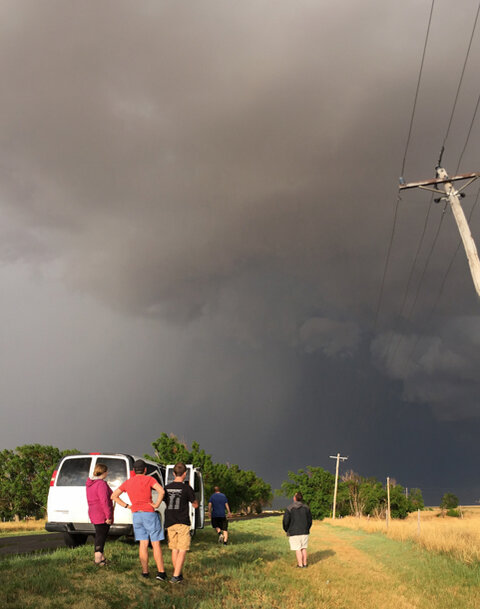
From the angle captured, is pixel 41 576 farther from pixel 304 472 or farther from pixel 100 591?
pixel 304 472

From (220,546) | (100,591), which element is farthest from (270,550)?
(100,591)

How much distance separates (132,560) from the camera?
32.9ft

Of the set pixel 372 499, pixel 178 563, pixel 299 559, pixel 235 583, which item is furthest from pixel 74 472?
pixel 372 499

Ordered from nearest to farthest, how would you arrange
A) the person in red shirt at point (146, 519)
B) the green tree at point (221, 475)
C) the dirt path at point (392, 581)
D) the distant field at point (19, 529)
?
1. the person in red shirt at point (146, 519)
2. the dirt path at point (392, 581)
3. the distant field at point (19, 529)
4. the green tree at point (221, 475)

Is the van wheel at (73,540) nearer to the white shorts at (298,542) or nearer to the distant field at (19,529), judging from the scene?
the white shorts at (298,542)

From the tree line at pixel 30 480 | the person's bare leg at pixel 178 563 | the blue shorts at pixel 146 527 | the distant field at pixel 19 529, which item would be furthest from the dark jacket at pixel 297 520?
the tree line at pixel 30 480

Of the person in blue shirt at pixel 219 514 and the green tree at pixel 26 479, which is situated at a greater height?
the green tree at pixel 26 479

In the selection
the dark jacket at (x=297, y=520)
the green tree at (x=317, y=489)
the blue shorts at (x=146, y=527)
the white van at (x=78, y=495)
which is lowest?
the blue shorts at (x=146, y=527)

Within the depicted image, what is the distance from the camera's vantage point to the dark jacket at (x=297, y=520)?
1280cm

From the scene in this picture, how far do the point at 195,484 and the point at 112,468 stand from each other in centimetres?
510

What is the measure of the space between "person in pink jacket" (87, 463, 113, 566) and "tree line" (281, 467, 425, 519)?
188 feet

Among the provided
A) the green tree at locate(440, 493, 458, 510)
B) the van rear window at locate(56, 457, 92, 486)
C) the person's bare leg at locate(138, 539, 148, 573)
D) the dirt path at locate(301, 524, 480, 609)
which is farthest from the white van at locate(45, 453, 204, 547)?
the green tree at locate(440, 493, 458, 510)

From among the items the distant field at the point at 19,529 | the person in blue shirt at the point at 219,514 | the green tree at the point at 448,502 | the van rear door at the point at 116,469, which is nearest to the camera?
the van rear door at the point at 116,469

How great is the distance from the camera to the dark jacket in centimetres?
1280
